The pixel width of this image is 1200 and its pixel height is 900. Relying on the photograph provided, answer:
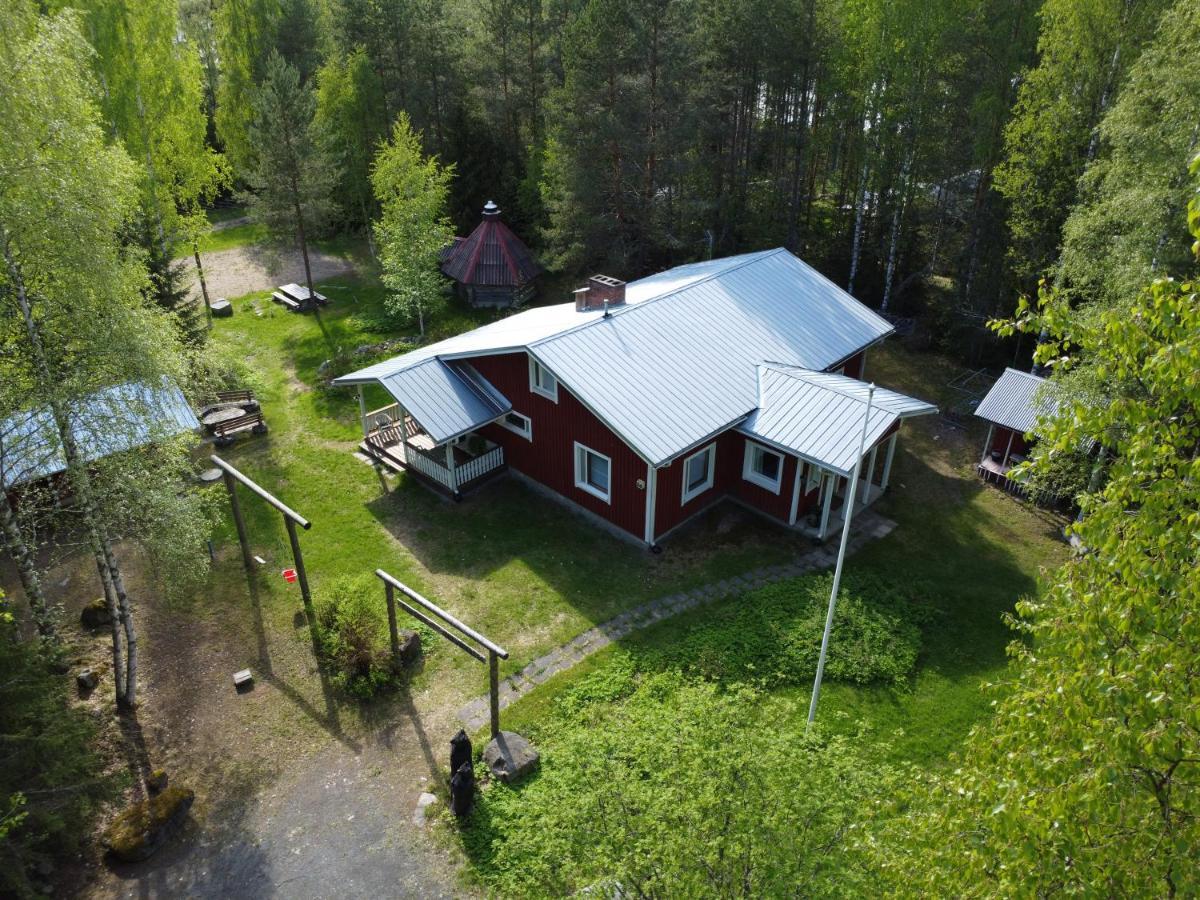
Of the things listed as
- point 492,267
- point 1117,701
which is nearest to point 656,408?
point 1117,701

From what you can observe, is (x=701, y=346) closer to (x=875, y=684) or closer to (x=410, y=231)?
(x=875, y=684)

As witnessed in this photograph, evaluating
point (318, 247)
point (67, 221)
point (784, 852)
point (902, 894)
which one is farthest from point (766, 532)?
point (318, 247)

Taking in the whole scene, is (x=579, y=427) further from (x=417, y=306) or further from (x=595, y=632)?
(x=417, y=306)

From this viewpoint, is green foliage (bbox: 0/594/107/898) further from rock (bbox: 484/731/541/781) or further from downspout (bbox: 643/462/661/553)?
downspout (bbox: 643/462/661/553)

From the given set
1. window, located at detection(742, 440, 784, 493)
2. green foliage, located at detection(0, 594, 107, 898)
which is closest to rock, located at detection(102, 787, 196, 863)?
green foliage, located at detection(0, 594, 107, 898)

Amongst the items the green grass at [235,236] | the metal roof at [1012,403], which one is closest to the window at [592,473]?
the metal roof at [1012,403]

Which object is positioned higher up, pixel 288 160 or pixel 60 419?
pixel 288 160

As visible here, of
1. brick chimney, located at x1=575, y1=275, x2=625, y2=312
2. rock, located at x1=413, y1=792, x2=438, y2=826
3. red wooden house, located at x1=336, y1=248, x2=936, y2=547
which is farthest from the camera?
brick chimney, located at x1=575, y1=275, x2=625, y2=312
